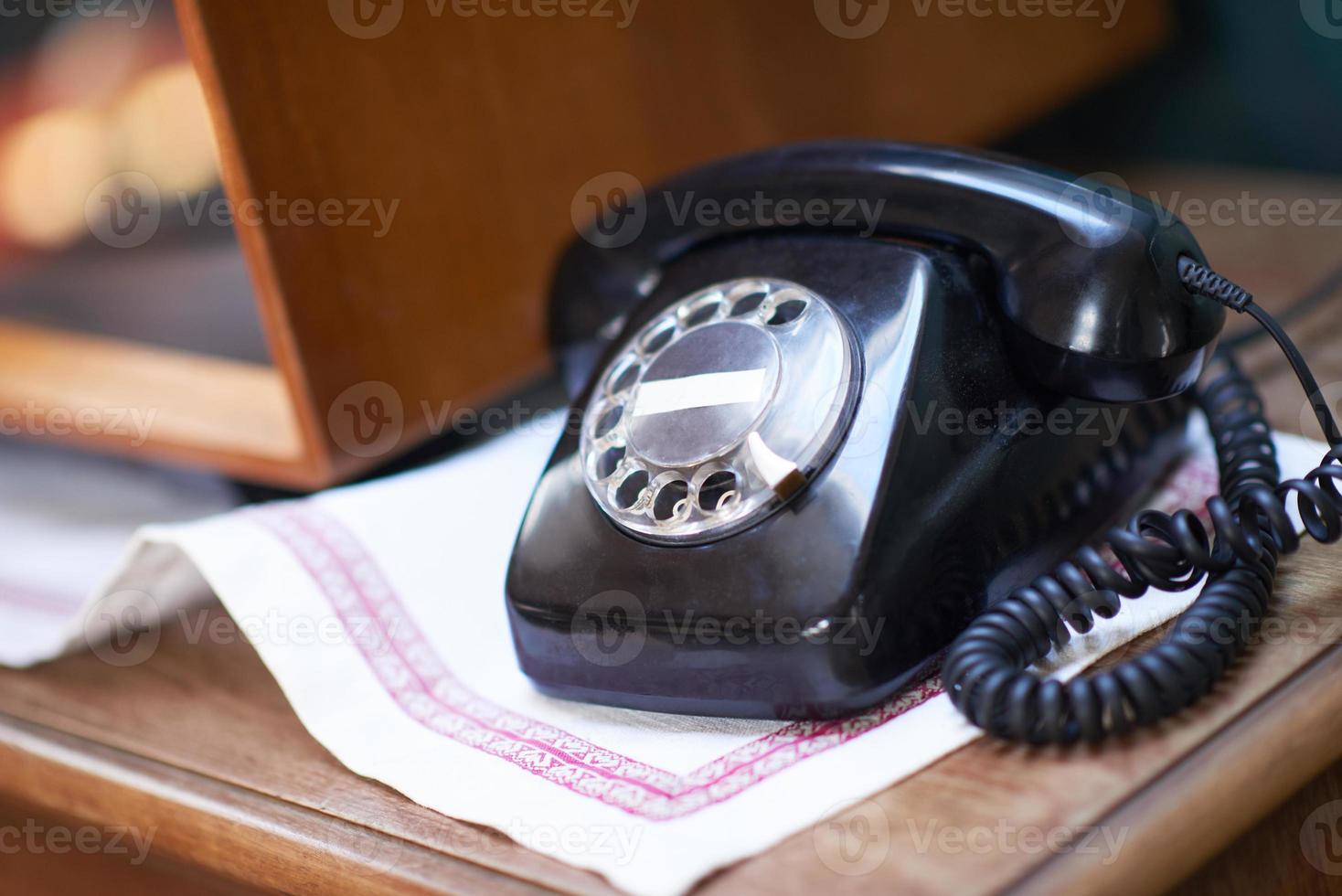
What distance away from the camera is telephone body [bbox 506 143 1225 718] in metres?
0.51

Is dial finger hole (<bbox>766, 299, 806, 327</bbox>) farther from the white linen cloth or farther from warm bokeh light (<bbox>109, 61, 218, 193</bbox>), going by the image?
warm bokeh light (<bbox>109, 61, 218, 193</bbox>)

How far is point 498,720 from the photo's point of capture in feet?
1.94

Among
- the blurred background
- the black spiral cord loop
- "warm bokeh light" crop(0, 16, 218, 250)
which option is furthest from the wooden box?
the black spiral cord loop

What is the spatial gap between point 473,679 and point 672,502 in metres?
0.15

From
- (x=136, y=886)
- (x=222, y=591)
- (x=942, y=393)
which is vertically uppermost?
(x=942, y=393)

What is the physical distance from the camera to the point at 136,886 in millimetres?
658

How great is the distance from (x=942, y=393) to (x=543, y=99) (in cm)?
41

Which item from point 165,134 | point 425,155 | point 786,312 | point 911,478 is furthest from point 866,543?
point 165,134

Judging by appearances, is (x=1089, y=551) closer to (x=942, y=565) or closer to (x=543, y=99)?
(x=942, y=565)

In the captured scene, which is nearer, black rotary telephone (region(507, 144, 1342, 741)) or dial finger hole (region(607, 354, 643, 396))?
black rotary telephone (region(507, 144, 1342, 741))

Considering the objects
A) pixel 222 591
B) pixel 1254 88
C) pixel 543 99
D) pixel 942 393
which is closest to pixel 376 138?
pixel 543 99

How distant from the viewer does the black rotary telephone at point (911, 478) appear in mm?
501

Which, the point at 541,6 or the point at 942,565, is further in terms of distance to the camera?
the point at 541,6

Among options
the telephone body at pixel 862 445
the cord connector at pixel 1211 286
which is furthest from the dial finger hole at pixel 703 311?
the cord connector at pixel 1211 286
